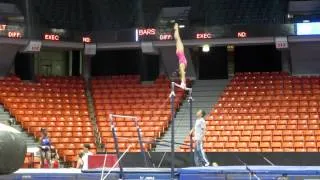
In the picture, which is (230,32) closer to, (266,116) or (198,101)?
(198,101)

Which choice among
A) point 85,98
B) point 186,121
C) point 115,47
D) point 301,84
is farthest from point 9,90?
point 301,84

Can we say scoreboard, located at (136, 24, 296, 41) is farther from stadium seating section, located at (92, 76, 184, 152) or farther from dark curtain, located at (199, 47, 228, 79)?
dark curtain, located at (199, 47, 228, 79)

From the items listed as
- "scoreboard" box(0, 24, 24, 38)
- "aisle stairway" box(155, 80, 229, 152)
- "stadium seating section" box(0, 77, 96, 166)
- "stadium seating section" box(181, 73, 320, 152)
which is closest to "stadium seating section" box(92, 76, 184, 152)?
"aisle stairway" box(155, 80, 229, 152)

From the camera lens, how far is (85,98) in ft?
87.5

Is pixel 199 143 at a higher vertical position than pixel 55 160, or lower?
higher

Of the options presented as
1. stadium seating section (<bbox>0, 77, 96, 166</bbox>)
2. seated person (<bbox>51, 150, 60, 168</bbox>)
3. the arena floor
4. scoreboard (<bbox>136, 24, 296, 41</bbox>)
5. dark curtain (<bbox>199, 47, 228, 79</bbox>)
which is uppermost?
scoreboard (<bbox>136, 24, 296, 41</bbox>)

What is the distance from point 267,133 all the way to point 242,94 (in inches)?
152

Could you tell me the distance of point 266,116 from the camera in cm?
2259

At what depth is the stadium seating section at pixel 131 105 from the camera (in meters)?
22.9

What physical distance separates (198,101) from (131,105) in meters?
3.29

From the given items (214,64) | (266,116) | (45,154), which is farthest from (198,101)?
(45,154)

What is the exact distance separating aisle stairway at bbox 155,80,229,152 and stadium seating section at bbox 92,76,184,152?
46 centimetres

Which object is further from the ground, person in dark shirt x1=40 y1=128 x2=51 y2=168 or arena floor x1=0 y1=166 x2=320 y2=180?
arena floor x1=0 y1=166 x2=320 y2=180

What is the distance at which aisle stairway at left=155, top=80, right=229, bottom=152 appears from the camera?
2377 cm
